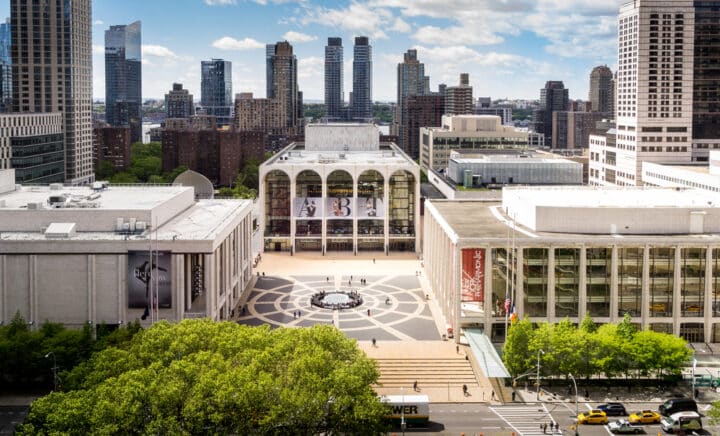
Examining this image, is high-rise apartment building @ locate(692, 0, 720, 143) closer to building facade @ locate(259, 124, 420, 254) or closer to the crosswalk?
building facade @ locate(259, 124, 420, 254)

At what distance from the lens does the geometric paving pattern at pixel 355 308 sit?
100438 mm

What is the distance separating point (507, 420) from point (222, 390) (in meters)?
27.6

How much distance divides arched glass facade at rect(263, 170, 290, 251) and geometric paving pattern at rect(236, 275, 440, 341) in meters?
24.6

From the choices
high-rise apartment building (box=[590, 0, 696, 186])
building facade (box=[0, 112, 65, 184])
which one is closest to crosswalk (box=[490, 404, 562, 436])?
high-rise apartment building (box=[590, 0, 696, 186])

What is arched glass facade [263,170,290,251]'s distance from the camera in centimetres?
15650

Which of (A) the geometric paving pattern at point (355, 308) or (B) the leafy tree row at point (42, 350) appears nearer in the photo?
(B) the leafy tree row at point (42, 350)

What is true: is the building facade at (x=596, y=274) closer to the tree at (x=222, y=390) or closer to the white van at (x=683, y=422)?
the white van at (x=683, y=422)

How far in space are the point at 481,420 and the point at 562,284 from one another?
23793 millimetres

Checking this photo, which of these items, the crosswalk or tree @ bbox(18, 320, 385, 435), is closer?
tree @ bbox(18, 320, 385, 435)

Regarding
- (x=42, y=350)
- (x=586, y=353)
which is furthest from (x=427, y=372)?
(x=42, y=350)

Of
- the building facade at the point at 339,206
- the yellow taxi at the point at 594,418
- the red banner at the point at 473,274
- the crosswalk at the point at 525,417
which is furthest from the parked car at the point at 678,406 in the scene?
the building facade at the point at 339,206

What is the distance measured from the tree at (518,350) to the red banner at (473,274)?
11.1m

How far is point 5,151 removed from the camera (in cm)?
17075

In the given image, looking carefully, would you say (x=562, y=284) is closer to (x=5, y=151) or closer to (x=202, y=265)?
(x=202, y=265)
